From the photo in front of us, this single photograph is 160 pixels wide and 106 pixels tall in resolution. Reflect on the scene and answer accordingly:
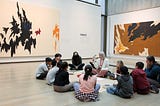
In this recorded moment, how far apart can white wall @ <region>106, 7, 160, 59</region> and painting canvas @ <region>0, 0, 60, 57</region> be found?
496cm

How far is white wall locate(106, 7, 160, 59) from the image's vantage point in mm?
11975

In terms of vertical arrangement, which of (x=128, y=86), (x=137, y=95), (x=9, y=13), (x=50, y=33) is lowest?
(x=137, y=95)

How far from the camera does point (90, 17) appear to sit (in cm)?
1352

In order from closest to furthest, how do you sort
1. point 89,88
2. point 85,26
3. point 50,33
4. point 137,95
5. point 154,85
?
point 89,88
point 137,95
point 154,85
point 50,33
point 85,26

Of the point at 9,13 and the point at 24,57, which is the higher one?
the point at 9,13

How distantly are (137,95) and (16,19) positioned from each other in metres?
7.81

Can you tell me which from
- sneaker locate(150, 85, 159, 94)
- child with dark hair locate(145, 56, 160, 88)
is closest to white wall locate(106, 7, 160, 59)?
child with dark hair locate(145, 56, 160, 88)

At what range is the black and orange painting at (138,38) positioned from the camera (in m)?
11.7

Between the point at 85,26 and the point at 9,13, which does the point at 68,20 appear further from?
the point at 9,13

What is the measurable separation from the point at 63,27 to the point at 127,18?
4.94 m

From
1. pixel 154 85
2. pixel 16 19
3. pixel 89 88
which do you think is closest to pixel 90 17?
pixel 16 19

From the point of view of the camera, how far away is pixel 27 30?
33.7 ft

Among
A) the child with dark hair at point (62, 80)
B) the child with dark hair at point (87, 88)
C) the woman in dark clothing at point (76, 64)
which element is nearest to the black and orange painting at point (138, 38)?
the woman in dark clothing at point (76, 64)

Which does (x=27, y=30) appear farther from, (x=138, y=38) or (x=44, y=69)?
(x=138, y=38)
